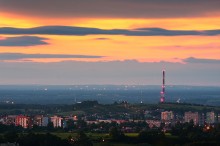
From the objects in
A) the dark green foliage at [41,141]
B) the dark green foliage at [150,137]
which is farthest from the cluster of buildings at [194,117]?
the dark green foliage at [41,141]

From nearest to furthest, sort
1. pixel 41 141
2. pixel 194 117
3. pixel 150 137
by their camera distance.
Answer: pixel 41 141
pixel 150 137
pixel 194 117

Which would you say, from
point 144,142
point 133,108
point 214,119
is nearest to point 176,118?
point 214,119

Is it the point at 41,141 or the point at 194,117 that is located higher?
the point at 194,117

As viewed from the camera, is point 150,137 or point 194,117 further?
point 194,117

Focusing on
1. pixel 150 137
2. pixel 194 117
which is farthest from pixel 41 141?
pixel 194 117

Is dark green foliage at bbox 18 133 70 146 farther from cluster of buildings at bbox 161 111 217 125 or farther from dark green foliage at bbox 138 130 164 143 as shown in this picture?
cluster of buildings at bbox 161 111 217 125

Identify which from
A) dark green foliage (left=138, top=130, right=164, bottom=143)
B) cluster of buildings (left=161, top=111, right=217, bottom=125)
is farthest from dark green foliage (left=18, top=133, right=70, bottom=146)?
cluster of buildings (left=161, top=111, right=217, bottom=125)

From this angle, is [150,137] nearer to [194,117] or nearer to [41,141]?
[41,141]

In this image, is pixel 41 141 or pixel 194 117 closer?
pixel 41 141

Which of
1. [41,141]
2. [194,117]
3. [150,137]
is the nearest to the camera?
[41,141]

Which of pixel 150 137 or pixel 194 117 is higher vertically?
pixel 194 117

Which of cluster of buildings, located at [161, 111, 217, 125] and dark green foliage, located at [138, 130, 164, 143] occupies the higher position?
cluster of buildings, located at [161, 111, 217, 125]

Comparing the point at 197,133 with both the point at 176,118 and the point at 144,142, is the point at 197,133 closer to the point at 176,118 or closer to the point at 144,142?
the point at 144,142
